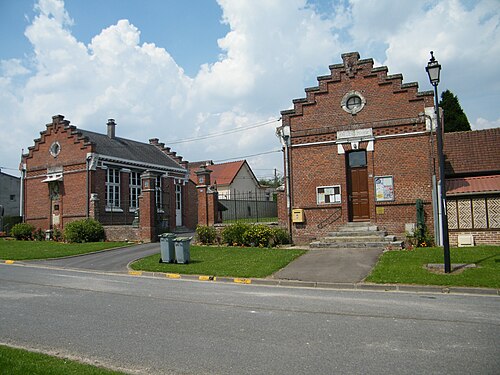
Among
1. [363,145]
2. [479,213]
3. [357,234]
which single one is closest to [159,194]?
[363,145]

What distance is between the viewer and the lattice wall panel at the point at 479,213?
1772 centimetres

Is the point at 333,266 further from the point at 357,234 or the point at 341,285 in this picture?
the point at 357,234

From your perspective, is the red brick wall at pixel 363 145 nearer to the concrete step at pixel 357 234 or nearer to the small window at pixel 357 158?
the small window at pixel 357 158

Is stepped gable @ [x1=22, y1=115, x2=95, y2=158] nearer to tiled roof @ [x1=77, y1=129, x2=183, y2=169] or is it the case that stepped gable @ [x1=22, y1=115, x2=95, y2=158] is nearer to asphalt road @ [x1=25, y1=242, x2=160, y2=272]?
tiled roof @ [x1=77, y1=129, x2=183, y2=169]

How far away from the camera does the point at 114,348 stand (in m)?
6.09

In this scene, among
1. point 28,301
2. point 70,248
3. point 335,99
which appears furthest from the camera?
point 70,248

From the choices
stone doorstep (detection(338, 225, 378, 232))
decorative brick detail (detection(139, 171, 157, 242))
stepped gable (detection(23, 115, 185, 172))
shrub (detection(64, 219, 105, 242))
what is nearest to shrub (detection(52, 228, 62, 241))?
shrub (detection(64, 219, 105, 242))

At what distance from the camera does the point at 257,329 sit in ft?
23.2

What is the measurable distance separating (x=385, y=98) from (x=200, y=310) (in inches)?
A: 579

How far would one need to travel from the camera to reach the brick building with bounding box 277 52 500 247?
63.4ft

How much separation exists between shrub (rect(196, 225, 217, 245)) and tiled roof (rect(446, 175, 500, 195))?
417 inches

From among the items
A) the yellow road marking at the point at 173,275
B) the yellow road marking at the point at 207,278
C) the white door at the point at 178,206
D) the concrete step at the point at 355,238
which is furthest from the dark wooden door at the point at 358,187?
the white door at the point at 178,206

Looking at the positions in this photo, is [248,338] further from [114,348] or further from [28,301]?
[28,301]

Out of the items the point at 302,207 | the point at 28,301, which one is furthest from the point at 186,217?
the point at 28,301
